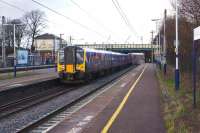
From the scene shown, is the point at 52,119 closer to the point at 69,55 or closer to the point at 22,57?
the point at 69,55

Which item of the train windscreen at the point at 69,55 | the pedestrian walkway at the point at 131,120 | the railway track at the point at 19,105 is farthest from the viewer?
the train windscreen at the point at 69,55

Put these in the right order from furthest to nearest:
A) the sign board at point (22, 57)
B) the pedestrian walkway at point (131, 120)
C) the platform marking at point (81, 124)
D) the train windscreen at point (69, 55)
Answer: the sign board at point (22, 57), the train windscreen at point (69, 55), the platform marking at point (81, 124), the pedestrian walkway at point (131, 120)

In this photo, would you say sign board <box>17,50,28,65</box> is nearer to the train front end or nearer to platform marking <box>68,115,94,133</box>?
the train front end

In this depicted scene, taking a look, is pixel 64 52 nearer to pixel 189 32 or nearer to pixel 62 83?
pixel 62 83

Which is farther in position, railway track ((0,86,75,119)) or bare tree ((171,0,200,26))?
bare tree ((171,0,200,26))

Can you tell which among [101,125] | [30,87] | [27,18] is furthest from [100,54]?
[27,18]

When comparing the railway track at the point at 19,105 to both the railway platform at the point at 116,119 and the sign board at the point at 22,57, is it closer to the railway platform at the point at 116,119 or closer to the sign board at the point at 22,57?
the railway platform at the point at 116,119

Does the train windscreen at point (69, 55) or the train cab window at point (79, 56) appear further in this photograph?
the train cab window at point (79, 56)

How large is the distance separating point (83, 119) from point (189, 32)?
19.7 metres

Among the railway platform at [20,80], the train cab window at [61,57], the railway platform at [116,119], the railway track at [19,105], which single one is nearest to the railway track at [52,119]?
the railway platform at [116,119]

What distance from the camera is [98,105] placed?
17.6 meters

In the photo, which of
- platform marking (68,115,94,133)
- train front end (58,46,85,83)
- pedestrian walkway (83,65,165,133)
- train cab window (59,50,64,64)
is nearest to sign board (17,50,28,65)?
train cab window (59,50,64,64)

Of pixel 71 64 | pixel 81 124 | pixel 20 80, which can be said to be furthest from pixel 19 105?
pixel 20 80

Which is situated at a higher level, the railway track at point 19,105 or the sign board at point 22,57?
the sign board at point 22,57
